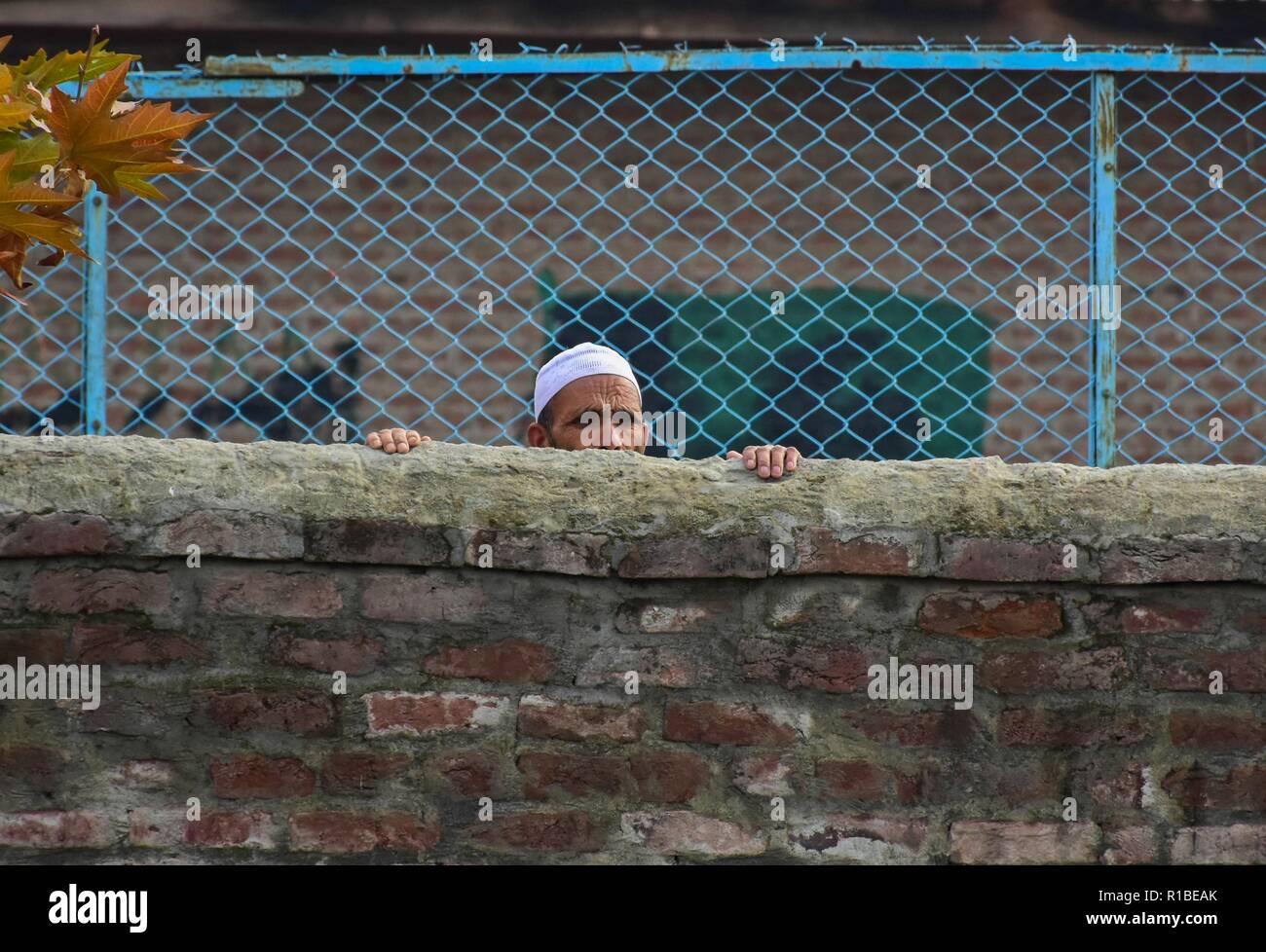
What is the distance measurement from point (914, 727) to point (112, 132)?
161 centimetres

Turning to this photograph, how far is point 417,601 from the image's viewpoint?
230 centimetres

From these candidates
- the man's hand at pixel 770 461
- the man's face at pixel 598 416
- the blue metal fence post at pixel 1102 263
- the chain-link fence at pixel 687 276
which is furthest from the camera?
the chain-link fence at pixel 687 276

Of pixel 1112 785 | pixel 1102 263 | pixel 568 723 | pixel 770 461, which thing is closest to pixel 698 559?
pixel 770 461

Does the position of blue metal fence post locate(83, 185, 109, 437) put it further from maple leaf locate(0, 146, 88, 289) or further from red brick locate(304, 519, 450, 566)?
maple leaf locate(0, 146, 88, 289)

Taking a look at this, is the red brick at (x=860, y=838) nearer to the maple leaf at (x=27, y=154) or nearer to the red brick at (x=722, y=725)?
the red brick at (x=722, y=725)

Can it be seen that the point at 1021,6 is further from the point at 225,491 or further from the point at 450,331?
the point at 225,491

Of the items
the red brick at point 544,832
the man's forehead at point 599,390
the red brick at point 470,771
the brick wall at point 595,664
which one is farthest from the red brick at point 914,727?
the man's forehead at point 599,390

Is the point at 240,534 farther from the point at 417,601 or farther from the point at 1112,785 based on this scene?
the point at 1112,785

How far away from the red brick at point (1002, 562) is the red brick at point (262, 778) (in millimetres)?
1139

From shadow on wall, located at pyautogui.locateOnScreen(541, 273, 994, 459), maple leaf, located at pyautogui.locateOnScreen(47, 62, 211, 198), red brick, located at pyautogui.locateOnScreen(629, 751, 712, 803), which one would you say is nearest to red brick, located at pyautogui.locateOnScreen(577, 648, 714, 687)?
red brick, located at pyautogui.locateOnScreen(629, 751, 712, 803)

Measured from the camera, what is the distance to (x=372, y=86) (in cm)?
496

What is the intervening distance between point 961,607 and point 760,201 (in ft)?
9.46

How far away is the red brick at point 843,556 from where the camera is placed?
91.2 inches

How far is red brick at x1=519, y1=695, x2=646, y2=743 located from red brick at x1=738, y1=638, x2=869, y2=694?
0.23 meters
